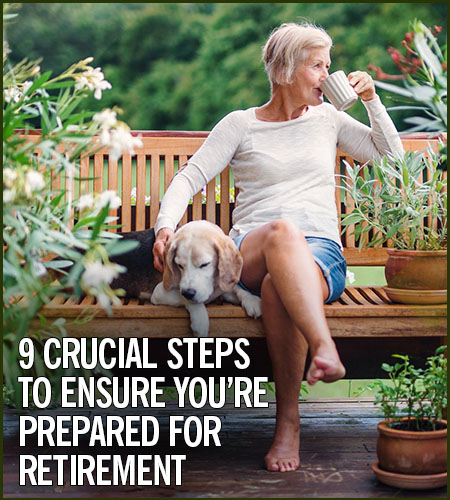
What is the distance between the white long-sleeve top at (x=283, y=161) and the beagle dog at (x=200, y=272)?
235 millimetres

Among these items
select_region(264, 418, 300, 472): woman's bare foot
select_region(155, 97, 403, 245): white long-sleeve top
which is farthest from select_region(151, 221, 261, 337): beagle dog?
select_region(264, 418, 300, 472): woman's bare foot

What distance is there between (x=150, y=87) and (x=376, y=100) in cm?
850

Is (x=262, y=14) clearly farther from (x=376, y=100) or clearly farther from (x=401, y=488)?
(x=401, y=488)

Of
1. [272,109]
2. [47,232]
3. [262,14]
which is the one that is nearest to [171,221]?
[272,109]

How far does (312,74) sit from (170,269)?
0.84 metres

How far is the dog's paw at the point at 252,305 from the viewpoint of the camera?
7.20 feet

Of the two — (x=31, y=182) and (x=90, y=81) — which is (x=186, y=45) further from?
(x=31, y=182)

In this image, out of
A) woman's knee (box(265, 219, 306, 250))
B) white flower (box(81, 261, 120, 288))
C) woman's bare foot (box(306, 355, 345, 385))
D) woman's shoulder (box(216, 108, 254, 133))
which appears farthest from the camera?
woman's shoulder (box(216, 108, 254, 133))

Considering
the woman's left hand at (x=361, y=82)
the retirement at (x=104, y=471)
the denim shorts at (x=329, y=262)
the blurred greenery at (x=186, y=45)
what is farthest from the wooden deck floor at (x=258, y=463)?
the blurred greenery at (x=186, y=45)

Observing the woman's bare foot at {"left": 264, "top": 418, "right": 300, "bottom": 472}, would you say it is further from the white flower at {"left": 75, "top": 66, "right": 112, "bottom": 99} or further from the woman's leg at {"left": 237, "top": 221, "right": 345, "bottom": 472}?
the white flower at {"left": 75, "top": 66, "right": 112, "bottom": 99}

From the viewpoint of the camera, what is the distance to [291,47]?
252 cm

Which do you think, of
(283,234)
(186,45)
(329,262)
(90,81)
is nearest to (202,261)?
(283,234)

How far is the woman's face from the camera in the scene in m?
2.51

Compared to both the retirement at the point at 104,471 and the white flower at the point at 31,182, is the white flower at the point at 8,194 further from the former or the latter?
the retirement at the point at 104,471
